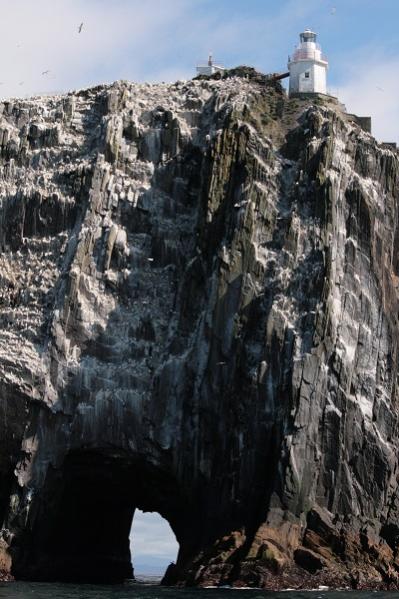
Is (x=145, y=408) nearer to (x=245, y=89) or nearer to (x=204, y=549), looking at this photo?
(x=204, y=549)

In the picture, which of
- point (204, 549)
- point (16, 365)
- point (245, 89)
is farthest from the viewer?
point (245, 89)

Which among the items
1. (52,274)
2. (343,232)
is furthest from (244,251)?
(52,274)

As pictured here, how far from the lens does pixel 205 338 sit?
73562mm

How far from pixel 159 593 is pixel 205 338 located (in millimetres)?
14447

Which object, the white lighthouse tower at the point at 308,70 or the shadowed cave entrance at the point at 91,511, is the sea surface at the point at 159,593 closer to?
the shadowed cave entrance at the point at 91,511

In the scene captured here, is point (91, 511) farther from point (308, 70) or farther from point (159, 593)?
point (308, 70)

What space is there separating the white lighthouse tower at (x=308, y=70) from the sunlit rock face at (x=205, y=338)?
6.63ft

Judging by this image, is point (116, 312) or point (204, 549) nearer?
point (204, 549)

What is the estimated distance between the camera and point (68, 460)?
73.9 meters

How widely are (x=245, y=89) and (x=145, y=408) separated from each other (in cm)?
1984

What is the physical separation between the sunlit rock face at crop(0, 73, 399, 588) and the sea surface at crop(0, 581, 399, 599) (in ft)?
6.59

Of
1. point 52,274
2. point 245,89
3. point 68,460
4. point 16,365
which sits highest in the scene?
point 245,89

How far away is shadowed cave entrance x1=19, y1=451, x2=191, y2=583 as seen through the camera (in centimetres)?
7350

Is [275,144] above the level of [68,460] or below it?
above
